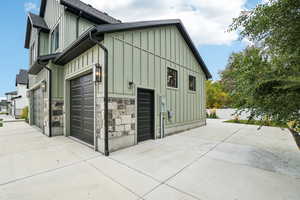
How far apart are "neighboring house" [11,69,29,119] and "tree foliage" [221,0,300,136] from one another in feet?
77.0

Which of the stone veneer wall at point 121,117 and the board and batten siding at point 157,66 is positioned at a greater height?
the board and batten siding at point 157,66

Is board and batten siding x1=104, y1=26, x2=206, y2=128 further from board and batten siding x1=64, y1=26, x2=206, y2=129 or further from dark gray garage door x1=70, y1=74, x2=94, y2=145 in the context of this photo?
dark gray garage door x1=70, y1=74, x2=94, y2=145

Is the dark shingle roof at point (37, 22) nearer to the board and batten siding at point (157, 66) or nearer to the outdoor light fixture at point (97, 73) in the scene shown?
the board and batten siding at point (157, 66)

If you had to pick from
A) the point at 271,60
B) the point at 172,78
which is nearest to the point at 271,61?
the point at 271,60

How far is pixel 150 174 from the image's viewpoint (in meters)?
2.74

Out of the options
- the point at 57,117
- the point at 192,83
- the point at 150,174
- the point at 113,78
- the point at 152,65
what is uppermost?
the point at 152,65

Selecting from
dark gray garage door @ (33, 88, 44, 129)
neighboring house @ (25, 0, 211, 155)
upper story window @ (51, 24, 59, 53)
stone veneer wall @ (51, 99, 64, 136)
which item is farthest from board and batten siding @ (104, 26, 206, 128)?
dark gray garage door @ (33, 88, 44, 129)

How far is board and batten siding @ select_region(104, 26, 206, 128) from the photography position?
437 centimetres

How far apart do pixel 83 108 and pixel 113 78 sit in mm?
2046

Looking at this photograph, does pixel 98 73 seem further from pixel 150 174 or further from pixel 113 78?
pixel 150 174

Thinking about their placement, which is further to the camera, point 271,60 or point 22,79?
point 22,79

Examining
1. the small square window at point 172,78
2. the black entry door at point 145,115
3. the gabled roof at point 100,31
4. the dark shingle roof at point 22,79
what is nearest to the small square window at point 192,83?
the small square window at point 172,78

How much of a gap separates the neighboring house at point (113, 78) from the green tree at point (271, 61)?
10.7ft

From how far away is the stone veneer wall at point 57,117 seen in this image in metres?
6.18
